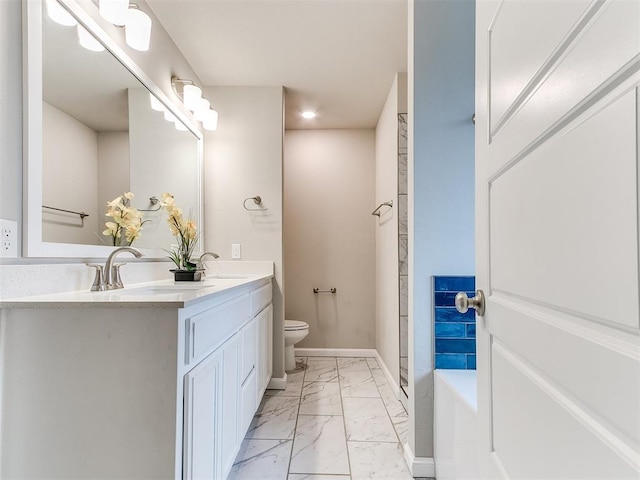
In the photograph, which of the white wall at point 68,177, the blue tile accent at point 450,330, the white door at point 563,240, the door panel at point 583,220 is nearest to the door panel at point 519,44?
the white door at point 563,240

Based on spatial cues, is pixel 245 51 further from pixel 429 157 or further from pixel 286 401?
pixel 286 401

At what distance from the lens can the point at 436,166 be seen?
61.1 inches

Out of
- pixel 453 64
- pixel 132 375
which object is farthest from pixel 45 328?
pixel 453 64

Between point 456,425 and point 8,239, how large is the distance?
5.28 feet

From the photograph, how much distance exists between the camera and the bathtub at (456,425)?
1107mm

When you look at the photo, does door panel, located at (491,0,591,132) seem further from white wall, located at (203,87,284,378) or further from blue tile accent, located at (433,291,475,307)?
white wall, located at (203,87,284,378)

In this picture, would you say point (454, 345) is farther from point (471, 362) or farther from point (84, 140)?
point (84, 140)

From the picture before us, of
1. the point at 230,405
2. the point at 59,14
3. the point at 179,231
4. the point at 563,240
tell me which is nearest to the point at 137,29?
the point at 59,14

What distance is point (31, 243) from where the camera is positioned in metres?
1.02

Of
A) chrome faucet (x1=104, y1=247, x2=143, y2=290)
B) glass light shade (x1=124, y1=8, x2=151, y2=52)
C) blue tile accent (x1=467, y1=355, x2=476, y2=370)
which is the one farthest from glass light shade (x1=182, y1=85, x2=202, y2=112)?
blue tile accent (x1=467, y1=355, x2=476, y2=370)

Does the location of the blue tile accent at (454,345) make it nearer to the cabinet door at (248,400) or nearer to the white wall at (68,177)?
the cabinet door at (248,400)

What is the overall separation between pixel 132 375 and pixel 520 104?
1170 millimetres

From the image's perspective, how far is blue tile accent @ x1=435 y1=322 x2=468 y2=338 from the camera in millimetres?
1521

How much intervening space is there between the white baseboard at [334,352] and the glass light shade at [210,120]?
2259 millimetres
